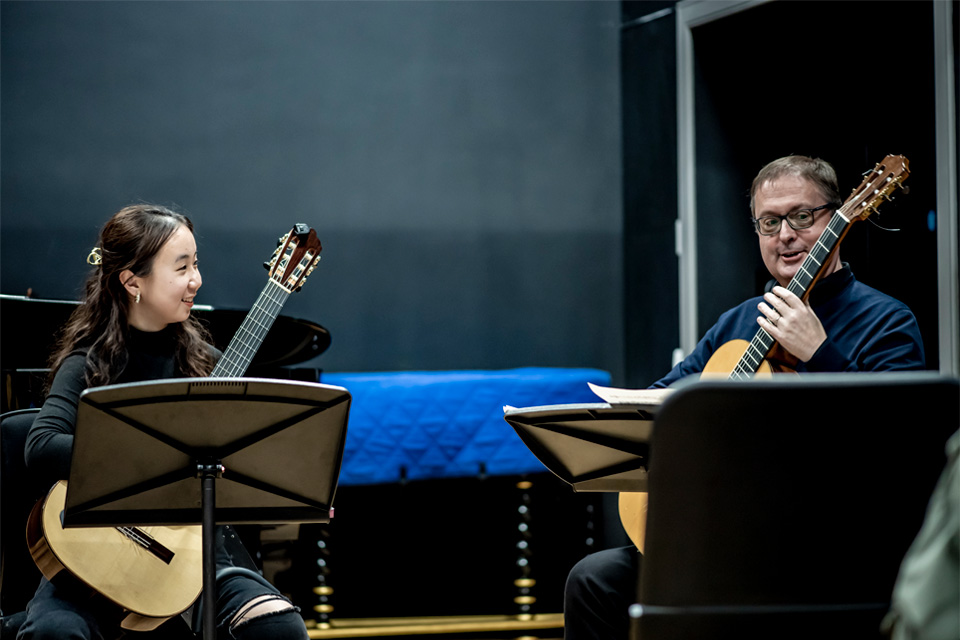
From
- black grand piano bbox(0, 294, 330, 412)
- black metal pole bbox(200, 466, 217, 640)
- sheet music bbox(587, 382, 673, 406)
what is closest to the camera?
sheet music bbox(587, 382, 673, 406)

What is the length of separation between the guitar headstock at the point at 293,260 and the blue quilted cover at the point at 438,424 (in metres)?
1.04

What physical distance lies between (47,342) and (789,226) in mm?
1908

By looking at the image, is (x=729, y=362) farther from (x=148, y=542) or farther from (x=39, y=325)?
(x=39, y=325)

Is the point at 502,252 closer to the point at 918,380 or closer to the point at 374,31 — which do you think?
the point at 374,31

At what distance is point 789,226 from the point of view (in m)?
2.16

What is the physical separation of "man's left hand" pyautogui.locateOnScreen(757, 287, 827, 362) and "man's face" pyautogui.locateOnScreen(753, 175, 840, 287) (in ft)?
0.83

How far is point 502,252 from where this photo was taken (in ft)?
13.4

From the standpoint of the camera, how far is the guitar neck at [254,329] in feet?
6.82

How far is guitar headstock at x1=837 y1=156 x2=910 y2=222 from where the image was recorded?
1957mm

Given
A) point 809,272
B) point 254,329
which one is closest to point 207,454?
point 254,329

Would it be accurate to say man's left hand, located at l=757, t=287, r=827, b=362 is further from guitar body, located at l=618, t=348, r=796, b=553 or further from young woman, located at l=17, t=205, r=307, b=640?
young woman, located at l=17, t=205, r=307, b=640

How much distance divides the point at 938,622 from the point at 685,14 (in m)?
3.23

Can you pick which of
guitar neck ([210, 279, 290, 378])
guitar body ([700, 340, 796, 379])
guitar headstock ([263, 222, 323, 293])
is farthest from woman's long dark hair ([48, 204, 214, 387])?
guitar body ([700, 340, 796, 379])

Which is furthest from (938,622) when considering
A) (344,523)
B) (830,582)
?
(344,523)
